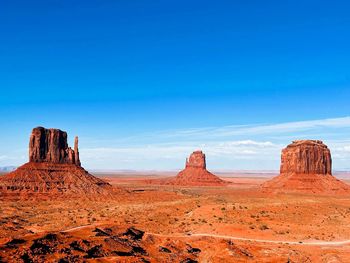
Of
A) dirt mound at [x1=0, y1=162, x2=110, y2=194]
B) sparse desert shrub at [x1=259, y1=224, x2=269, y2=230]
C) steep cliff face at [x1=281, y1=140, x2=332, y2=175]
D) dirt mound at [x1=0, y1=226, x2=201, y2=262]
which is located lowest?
sparse desert shrub at [x1=259, y1=224, x2=269, y2=230]

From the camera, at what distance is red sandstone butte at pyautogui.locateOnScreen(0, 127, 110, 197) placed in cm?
8938

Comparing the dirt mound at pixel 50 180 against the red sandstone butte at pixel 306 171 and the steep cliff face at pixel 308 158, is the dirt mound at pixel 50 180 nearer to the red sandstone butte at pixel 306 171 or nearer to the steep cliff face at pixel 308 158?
the red sandstone butte at pixel 306 171

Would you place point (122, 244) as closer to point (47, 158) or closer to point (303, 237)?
point (303, 237)

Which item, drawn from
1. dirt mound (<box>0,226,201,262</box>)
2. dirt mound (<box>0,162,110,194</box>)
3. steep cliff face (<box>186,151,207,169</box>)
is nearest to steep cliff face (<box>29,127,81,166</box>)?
dirt mound (<box>0,162,110,194</box>)

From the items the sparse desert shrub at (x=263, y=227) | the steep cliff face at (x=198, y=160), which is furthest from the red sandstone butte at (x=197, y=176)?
the sparse desert shrub at (x=263, y=227)

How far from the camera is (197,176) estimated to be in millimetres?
189000

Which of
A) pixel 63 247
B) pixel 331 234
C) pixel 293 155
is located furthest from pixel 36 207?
pixel 293 155

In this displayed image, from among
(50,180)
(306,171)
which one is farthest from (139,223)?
(306,171)

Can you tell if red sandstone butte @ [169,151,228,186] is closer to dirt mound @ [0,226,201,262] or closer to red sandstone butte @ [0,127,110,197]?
red sandstone butte @ [0,127,110,197]

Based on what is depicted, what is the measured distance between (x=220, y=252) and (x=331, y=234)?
64.6 feet

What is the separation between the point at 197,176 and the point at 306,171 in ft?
247

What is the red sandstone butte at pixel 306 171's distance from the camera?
11531 cm

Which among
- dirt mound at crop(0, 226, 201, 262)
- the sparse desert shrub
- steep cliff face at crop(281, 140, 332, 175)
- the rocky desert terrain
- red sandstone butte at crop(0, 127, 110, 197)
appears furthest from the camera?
steep cliff face at crop(281, 140, 332, 175)

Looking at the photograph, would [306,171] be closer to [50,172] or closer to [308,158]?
[308,158]
